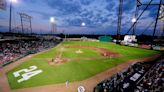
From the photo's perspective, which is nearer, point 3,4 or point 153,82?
point 153,82

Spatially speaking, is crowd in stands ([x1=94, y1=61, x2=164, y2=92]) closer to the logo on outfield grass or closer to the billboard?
the logo on outfield grass

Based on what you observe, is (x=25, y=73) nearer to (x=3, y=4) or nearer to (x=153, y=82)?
(x=3, y=4)

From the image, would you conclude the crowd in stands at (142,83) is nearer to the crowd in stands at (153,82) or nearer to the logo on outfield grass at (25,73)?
the crowd in stands at (153,82)

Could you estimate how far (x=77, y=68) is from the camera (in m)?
20.2

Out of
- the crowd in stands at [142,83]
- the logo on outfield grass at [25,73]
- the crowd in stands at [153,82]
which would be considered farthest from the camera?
the logo on outfield grass at [25,73]

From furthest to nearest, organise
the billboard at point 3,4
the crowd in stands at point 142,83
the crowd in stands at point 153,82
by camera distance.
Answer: the billboard at point 3,4, the crowd in stands at point 142,83, the crowd in stands at point 153,82

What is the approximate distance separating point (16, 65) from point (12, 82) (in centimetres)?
754

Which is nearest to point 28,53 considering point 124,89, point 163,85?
point 124,89

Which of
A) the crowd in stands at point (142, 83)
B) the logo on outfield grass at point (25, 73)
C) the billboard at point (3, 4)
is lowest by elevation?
the logo on outfield grass at point (25, 73)

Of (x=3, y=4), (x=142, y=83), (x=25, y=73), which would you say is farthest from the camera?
(x=3, y=4)

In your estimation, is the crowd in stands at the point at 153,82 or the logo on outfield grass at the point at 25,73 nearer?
the crowd in stands at the point at 153,82

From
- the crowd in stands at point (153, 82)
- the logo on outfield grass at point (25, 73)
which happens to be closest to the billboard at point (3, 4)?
the logo on outfield grass at point (25, 73)

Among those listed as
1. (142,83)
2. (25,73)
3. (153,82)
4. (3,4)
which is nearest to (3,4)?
(3,4)

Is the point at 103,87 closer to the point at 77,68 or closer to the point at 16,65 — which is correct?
the point at 77,68
